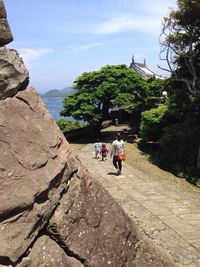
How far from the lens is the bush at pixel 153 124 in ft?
71.5

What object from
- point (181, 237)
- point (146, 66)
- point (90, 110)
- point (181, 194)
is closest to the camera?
point (181, 237)

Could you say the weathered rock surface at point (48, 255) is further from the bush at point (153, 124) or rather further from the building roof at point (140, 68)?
the building roof at point (140, 68)

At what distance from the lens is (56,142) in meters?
5.20

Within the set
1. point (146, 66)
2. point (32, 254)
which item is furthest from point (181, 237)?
point (146, 66)

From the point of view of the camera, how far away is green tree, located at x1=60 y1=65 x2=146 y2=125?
24.2 m

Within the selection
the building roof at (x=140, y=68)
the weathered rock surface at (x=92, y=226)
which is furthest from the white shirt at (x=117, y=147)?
the building roof at (x=140, y=68)

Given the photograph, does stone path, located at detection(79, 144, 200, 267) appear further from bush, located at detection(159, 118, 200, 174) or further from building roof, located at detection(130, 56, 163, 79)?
building roof, located at detection(130, 56, 163, 79)

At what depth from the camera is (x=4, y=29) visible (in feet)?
16.5

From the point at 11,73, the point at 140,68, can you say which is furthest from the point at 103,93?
the point at 11,73

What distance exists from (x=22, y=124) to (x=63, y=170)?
2.40ft

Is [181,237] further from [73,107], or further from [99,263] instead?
[73,107]

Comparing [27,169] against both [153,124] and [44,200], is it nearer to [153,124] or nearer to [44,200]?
[44,200]

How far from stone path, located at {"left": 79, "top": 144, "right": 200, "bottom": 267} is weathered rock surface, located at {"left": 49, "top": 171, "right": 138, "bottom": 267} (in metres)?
2.20

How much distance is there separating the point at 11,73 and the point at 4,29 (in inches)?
21.2
